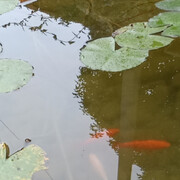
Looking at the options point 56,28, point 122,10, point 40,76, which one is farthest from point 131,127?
point 122,10

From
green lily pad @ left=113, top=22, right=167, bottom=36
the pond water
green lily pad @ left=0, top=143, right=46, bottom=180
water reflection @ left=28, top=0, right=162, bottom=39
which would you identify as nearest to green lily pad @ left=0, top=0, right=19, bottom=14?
water reflection @ left=28, top=0, right=162, bottom=39

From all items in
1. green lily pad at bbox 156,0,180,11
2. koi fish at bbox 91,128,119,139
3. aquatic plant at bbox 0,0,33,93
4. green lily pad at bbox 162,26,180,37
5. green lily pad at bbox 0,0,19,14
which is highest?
green lily pad at bbox 0,0,19,14

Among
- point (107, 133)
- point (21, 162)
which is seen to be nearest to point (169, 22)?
point (107, 133)

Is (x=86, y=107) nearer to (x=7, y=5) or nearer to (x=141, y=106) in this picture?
(x=141, y=106)

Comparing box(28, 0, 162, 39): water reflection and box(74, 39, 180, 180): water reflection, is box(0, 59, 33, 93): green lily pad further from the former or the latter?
box(28, 0, 162, 39): water reflection

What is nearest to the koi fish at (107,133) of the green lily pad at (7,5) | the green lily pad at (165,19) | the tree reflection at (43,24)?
the tree reflection at (43,24)

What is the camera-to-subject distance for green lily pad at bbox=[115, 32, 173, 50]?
5.39 ft

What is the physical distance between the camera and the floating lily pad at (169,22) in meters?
1.75

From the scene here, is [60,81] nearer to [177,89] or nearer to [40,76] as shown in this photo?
[40,76]

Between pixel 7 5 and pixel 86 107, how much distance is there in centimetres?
112

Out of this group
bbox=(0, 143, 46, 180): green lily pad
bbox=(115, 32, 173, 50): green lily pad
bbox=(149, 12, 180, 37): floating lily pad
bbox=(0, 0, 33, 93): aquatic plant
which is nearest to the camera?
bbox=(0, 143, 46, 180): green lily pad

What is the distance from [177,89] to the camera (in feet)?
4.62

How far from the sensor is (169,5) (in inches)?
79.4

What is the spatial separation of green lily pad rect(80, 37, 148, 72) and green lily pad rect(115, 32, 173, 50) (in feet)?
0.13
